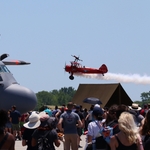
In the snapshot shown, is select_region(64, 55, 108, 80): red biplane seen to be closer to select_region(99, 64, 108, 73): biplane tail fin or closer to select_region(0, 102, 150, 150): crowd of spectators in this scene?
select_region(99, 64, 108, 73): biplane tail fin

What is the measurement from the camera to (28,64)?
46438 mm

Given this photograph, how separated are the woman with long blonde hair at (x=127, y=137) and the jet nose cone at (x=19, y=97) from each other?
16.5 m

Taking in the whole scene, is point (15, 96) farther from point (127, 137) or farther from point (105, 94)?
point (105, 94)

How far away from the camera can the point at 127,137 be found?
28.2 feet

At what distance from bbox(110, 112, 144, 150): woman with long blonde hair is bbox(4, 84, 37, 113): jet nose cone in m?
16.5

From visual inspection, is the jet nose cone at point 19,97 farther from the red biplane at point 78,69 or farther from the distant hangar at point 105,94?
the red biplane at point 78,69

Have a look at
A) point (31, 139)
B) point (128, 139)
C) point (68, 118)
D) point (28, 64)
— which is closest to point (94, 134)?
point (31, 139)

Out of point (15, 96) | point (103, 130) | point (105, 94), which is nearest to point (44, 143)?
point (103, 130)

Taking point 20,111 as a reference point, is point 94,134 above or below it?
above

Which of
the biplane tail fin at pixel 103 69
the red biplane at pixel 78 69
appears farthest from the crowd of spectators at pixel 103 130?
the biplane tail fin at pixel 103 69

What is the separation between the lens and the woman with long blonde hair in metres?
8.53

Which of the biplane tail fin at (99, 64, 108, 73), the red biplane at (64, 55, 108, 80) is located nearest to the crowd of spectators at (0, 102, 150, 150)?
the red biplane at (64, 55, 108, 80)

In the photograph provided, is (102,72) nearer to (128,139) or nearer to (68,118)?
(68,118)

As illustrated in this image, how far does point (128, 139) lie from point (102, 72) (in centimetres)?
6938
